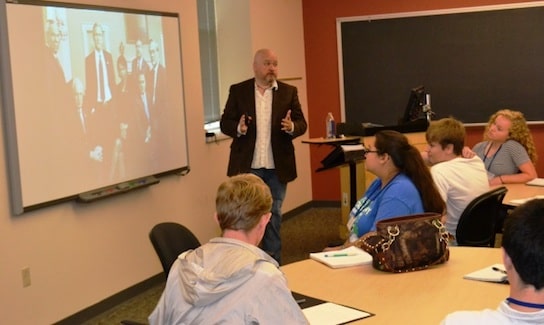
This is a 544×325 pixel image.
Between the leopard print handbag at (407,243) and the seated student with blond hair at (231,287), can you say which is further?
the leopard print handbag at (407,243)

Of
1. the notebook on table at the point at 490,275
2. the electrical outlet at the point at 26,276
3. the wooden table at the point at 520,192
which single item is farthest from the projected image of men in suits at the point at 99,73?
the notebook on table at the point at 490,275

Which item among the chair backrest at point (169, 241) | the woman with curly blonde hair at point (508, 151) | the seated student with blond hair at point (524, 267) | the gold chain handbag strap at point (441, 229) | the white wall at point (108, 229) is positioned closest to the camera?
the seated student with blond hair at point (524, 267)

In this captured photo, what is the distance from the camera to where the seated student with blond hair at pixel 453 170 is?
4.05 m

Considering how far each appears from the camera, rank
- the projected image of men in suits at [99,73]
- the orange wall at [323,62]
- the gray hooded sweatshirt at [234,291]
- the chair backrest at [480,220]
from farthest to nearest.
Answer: the orange wall at [323,62] → the projected image of men in suits at [99,73] → the chair backrest at [480,220] → the gray hooded sweatshirt at [234,291]

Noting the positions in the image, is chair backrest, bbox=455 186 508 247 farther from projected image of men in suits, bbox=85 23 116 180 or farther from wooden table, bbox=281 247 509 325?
projected image of men in suits, bbox=85 23 116 180

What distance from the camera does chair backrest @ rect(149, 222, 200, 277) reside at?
125 inches

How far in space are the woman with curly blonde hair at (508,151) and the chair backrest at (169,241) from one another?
251cm

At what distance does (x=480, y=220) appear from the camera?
3854mm

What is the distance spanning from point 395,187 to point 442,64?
460cm

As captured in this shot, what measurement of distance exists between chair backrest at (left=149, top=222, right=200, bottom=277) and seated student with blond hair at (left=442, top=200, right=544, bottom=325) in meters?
1.71

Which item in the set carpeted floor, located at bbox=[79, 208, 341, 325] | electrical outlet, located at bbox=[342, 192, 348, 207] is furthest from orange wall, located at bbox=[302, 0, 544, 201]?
electrical outlet, located at bbox=[342, 192, 348, 207]

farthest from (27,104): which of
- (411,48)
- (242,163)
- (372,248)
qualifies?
(411,48)

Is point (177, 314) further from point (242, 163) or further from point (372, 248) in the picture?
point (242, 163)

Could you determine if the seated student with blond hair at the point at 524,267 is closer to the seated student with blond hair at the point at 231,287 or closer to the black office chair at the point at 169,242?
the seated student with blond hair at the point at 231,287
